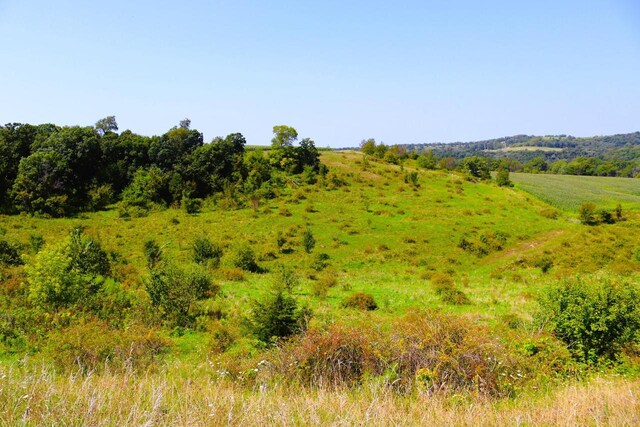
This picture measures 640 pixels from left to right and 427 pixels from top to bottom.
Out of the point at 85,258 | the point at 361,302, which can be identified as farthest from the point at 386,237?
the point at 85,258

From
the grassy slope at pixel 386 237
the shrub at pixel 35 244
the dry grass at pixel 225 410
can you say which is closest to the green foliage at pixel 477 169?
the grassy slope at pixel 386 237

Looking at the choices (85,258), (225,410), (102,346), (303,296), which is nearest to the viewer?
(225,410)

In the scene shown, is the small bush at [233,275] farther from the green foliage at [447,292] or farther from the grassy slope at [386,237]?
the green foliage at [447,292]

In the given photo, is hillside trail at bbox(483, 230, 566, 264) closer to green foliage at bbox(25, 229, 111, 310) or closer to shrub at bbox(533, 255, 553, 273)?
shrub at bbox(533, 255, 553, 273)

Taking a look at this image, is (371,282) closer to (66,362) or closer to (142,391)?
(66,362)

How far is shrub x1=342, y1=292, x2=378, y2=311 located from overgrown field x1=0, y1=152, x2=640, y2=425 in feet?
0.34

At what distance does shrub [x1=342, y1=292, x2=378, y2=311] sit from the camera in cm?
2105

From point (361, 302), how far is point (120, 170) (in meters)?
45.3

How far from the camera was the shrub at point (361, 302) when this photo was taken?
829 inches

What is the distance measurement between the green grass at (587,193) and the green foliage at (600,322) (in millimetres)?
52556

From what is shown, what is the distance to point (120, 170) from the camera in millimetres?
54938

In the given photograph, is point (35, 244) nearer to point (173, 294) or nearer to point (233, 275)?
point (233, 275)

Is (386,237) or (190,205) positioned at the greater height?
(190,205)

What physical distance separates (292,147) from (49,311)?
175 feet
